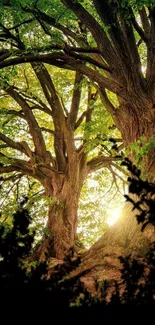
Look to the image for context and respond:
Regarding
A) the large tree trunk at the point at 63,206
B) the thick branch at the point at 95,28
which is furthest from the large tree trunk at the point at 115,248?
the thick branch at the point at 95,28

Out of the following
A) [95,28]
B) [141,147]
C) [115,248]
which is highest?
[95,28]

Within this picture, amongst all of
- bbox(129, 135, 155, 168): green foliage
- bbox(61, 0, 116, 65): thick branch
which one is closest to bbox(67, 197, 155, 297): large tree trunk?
bbox(129, 135, 155, 168): green foliage

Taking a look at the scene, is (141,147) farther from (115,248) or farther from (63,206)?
(63,206)

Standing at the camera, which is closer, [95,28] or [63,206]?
[95,28]

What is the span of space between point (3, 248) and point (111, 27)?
7031 mm

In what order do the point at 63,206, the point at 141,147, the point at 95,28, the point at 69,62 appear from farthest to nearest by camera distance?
the point at 63,206 < the point at 69,62 < the point at 95,28 < the point at 141,147

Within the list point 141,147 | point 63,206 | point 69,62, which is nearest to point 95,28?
point 69,62

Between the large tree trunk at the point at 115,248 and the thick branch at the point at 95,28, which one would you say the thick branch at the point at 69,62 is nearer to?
the thick branch at the point at 95,28

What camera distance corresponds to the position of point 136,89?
8180 mm

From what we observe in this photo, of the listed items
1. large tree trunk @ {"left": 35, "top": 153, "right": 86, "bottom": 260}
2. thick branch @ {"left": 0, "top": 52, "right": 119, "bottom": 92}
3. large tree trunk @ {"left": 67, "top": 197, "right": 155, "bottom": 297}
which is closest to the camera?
large tree trunk @ {"left": 67, "top": 197, "right": 155, "bottom": 297}

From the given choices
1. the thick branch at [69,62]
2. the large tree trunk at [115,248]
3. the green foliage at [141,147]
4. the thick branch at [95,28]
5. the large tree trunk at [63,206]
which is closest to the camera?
the large tree trunk at [115,248]

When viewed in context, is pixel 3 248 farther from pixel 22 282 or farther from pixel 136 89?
pixel 136 89

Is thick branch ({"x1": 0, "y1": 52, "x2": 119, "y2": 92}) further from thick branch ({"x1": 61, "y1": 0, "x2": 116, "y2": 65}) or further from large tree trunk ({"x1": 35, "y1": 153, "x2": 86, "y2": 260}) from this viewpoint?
large tree trunk ({"x1": 35, "y1": 153, "x2": 86, "y2": 260})

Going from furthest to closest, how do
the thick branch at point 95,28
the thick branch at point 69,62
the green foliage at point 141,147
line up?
the thick branch at point 95,28 < the thick branch at point 69,62 < the green foliage at point 141,147
